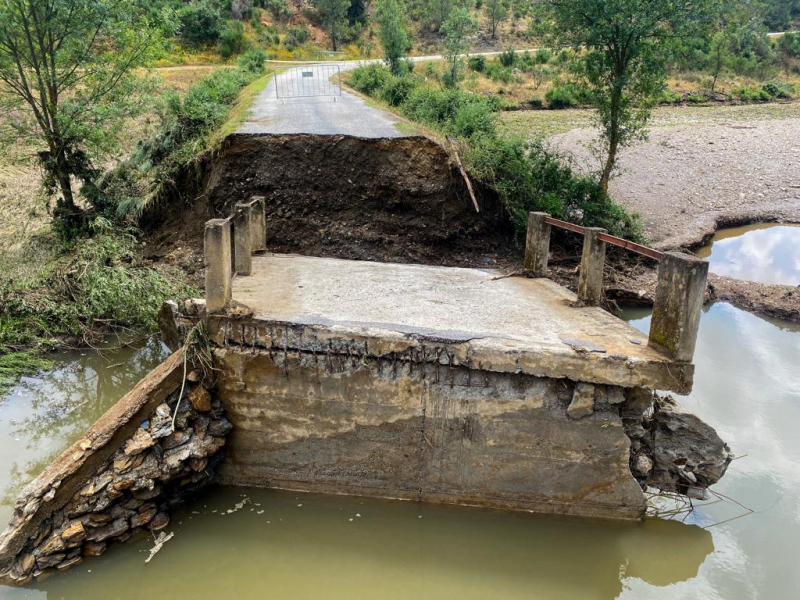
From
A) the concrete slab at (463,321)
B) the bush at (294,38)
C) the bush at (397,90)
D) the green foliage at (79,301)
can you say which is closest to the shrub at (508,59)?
the bush at (294,38)

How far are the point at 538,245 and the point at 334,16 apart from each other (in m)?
43.6

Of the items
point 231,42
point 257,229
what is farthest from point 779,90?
point 257,229

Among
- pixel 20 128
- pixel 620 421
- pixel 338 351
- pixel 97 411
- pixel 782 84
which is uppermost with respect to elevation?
pixel 782 84

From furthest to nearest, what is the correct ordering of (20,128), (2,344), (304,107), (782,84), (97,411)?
(782,84), (304,107), (20,128), (2,344), (97,411)

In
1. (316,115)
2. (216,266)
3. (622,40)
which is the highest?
(622,40)

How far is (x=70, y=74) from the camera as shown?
10.5 m

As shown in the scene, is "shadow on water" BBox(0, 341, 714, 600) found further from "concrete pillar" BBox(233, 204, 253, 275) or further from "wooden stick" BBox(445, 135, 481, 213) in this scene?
"wooden stick" BBox(445, 135, 481, 213)

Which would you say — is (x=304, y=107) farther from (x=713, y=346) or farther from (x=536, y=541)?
(x=536, y=541)

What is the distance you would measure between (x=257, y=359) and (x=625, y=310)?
7.36 metres

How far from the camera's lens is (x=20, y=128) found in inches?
405

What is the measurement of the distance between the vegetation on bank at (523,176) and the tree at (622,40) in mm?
771

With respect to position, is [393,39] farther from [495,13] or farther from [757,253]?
[495,13]

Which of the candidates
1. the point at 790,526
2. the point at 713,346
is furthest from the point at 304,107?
the point at 790,526

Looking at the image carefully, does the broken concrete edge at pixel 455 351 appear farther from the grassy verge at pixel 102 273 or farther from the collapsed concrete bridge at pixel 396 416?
the grassy verge at pixel 102 273
